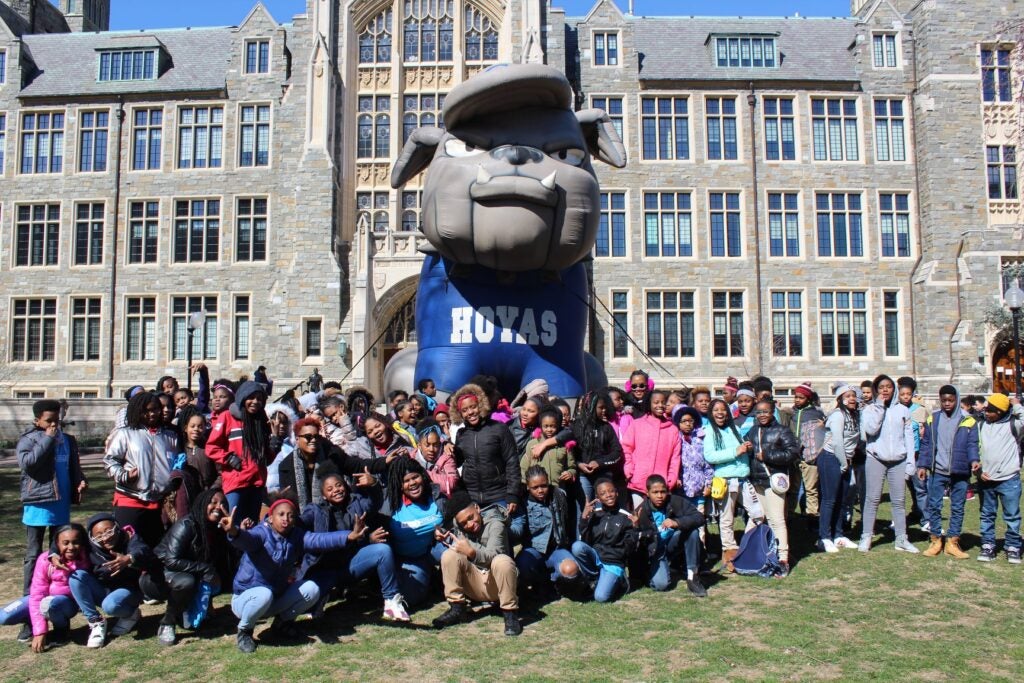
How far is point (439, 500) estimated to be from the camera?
5242 millimetres

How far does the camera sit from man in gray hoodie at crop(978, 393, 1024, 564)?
6215 mm

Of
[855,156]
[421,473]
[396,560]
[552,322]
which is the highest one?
[855,156]

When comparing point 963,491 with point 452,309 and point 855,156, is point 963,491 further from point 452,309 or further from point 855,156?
point 855,156

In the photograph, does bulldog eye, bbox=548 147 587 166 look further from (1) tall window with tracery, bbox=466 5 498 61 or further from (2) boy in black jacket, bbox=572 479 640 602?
(1) tall window with tracery, bbox=466 5 498 61

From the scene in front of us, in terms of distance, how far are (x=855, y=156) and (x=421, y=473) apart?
2161 cm

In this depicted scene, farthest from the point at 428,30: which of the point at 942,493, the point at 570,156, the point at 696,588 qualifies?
the point at 696,588

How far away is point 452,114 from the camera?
7.57m

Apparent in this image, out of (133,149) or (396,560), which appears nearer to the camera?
(396,560)

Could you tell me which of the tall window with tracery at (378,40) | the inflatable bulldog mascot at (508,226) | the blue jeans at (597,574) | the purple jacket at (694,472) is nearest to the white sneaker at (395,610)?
the blue jeans at (597,574)

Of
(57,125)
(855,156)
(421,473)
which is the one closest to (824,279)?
(855,156)

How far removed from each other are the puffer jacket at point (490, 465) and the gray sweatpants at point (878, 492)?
10.5 feet

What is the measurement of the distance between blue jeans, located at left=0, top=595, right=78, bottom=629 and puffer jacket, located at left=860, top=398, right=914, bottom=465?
5755 mm

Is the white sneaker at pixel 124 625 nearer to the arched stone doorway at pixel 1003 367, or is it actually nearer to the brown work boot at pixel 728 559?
the brown work boot at pixel 728 559

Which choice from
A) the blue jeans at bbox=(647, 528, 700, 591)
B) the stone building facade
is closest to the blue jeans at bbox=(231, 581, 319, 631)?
the blue jeans at bbox=(647, 528, 700, 591)
